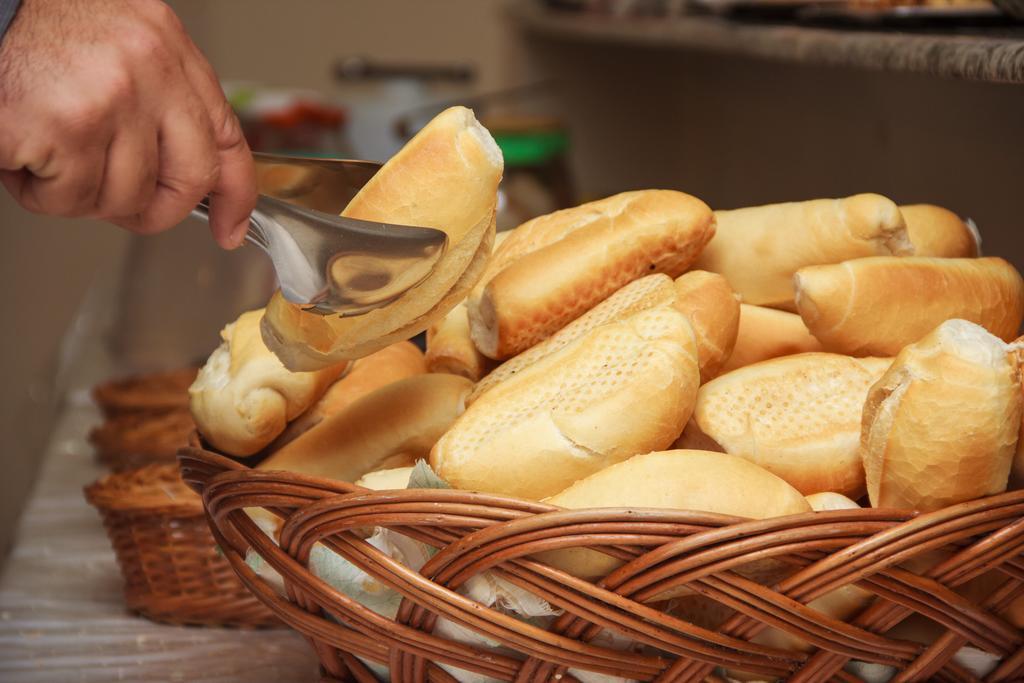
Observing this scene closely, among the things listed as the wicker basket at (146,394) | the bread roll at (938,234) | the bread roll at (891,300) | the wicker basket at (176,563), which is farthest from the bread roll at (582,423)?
the wicker basket at (146,394)

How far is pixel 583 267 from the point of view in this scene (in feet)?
2.35

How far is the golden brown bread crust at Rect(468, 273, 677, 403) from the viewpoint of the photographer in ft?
2.23

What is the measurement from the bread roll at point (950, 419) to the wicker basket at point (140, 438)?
2.45 ft

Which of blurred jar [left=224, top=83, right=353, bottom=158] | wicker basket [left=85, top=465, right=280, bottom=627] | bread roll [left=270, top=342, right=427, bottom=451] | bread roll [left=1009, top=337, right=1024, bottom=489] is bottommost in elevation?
blurred jar [left=224, top=83, right=353, bottom=158]

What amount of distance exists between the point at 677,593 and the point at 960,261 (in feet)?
1.08

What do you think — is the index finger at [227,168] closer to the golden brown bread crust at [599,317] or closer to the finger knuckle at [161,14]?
the finger knuckle at [161,14]

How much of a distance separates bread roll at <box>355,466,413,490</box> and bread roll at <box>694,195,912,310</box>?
0.27m

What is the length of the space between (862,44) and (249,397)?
680 mm

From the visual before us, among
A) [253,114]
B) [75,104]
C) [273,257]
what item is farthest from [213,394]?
[253,114]

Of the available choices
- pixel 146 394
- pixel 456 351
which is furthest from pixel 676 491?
pixel 146 394

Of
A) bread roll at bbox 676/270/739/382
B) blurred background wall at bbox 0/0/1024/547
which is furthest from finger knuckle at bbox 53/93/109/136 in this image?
blurred background wall at bbox 0/0/1024/547

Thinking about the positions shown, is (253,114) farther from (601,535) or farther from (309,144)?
(601,535)

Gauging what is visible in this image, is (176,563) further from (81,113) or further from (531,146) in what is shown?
(531,146)

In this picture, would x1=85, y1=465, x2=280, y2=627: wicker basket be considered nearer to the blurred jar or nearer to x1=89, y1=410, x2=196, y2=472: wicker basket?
x1=89, y1=410, x2=196, y2=472: wicker basket
